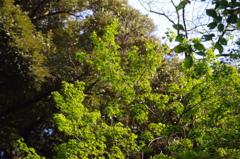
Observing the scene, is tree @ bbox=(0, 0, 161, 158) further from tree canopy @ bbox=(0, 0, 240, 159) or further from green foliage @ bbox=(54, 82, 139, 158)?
green foliage @ bbox=(54, 82, 139, 158)

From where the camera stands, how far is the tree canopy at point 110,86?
602 cm

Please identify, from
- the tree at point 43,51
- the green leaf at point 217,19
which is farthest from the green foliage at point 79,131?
the green leaf at point 217,19

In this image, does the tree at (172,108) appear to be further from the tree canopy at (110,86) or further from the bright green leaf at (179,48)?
the bright green leaf at (179,48)

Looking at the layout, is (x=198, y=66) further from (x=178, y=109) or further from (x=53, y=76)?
(x=53, y=76)

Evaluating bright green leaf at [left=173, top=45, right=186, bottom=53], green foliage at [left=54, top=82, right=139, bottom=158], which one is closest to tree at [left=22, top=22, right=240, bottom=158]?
green foliage at [left=54, top=82, right=139, bottom=158]

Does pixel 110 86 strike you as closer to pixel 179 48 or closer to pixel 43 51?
pixel 43 51

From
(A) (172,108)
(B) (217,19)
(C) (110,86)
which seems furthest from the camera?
(C) (110,86)

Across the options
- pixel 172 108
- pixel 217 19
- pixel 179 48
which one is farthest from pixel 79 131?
pixel 217 19

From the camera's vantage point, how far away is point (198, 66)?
234 inches

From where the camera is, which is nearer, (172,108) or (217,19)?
(217,19)

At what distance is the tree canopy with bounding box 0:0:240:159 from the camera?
19.7 feet

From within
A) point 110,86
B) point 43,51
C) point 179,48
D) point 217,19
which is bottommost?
point 110,86

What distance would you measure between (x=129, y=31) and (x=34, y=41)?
4251mm

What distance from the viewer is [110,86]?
1112 centimetres
